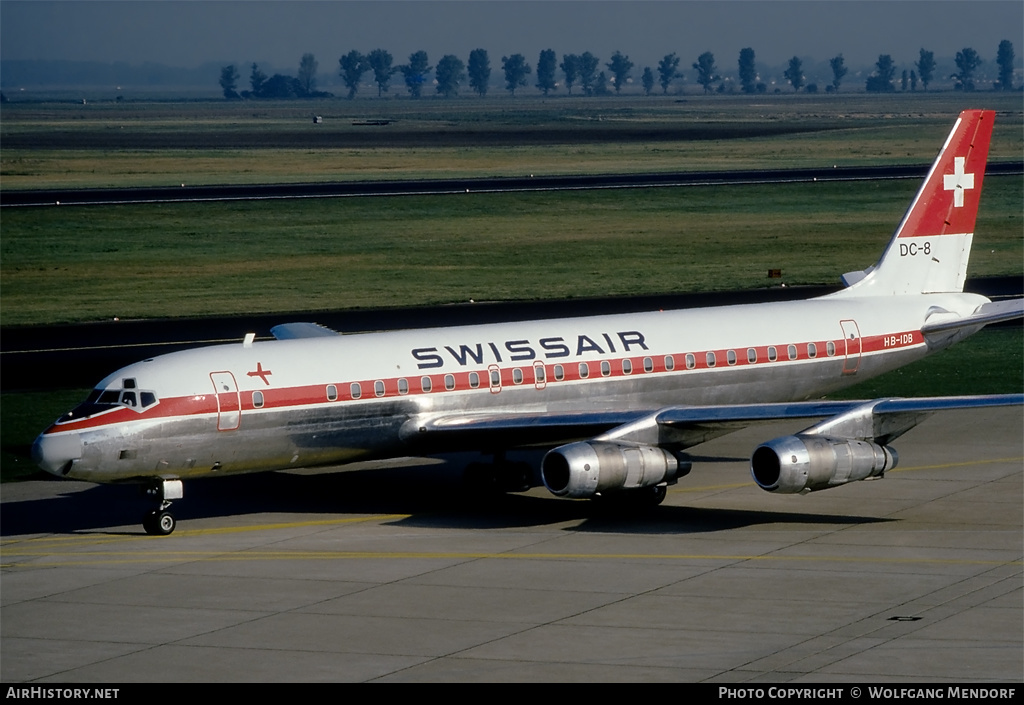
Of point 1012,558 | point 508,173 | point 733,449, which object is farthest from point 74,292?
point 508,173

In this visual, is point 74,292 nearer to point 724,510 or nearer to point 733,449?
point 733,449

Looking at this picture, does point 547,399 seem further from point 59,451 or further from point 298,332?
point 59,451

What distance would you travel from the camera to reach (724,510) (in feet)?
120

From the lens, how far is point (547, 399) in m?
39.0

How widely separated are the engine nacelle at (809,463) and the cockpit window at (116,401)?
41.8ft

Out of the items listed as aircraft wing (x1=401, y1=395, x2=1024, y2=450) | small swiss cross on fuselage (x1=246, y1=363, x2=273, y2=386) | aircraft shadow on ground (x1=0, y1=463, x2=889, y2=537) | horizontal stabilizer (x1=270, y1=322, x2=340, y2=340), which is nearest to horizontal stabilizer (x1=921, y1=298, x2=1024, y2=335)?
aircraft wing (x1=401, y1=395, x2=1024, y2=450)

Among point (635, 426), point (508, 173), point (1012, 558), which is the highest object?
point (508, 173)

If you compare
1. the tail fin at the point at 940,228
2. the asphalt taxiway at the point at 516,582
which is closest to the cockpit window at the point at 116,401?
the asphalt taxiway at the point at 516,582

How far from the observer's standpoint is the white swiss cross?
152ft

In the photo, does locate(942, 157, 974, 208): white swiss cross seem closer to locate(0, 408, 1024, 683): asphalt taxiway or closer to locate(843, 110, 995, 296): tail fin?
locate(843, 110, 995, 296): tail fin

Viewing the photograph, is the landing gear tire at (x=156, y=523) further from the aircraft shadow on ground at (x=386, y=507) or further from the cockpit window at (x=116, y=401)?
the cockpit window at (x=116, y=401)

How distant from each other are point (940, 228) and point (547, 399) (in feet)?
47.8

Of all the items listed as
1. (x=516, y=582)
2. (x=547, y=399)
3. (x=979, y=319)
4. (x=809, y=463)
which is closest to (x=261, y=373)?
(x=547, y=399)

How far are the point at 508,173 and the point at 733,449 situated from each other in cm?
10514
